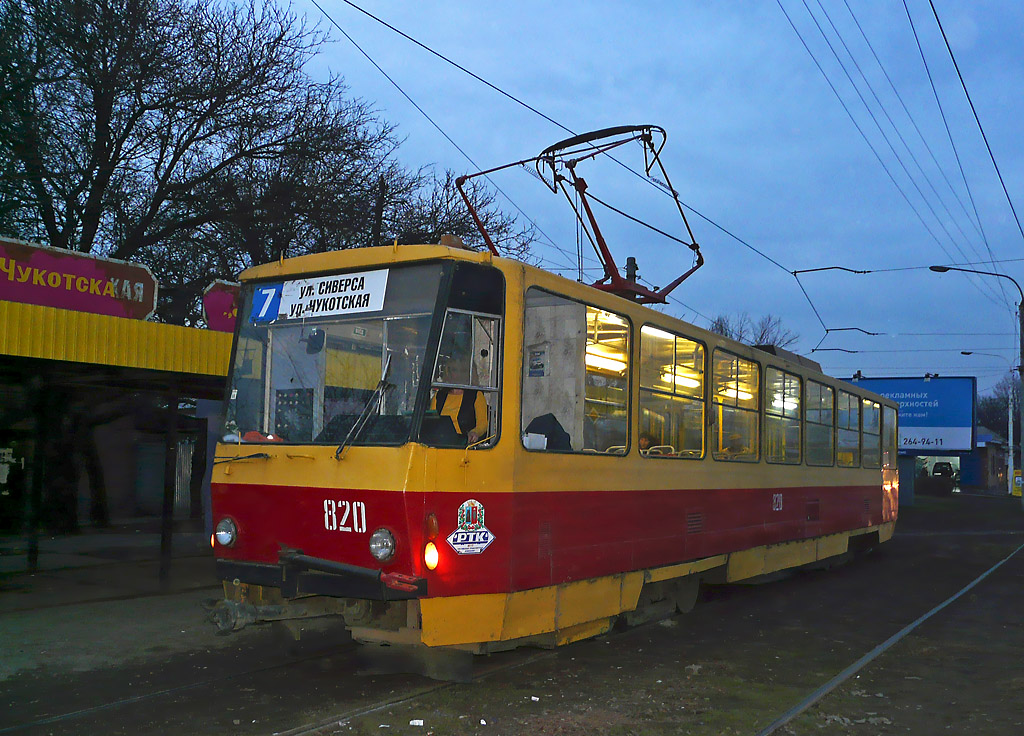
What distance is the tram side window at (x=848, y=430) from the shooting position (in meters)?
14.3

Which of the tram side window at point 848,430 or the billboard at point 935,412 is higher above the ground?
the billboard at point 935,412

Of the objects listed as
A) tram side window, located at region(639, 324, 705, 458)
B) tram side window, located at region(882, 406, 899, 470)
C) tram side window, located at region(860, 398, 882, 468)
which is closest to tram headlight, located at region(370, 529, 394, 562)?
tram side window, located at region(639, 324, 705, 458)

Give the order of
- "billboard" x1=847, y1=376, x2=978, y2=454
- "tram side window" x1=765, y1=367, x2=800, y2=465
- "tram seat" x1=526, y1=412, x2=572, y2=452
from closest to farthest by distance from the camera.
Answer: "tram seat" x1=526, y1=412, x2=572, y2=452, "tram side window" x1=765, y1=367, x2=800, y2=465, "billboard" x1=847, y1=376, x2=978, y2=454

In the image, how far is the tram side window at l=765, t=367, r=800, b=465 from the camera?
36.7 ft

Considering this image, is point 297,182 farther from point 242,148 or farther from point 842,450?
point 842,450

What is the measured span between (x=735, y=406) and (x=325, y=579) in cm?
535

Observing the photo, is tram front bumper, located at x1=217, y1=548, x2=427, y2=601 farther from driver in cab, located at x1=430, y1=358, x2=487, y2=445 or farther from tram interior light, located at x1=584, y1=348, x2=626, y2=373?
tram interior light, located at x1=584, y1=348, x2=626, y2=373

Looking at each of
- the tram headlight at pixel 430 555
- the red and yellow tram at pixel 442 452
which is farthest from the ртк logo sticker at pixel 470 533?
the tram headlight at pixel 430 555

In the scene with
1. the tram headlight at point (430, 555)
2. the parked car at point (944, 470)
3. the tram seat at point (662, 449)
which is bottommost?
the parked car at point (944, 470)

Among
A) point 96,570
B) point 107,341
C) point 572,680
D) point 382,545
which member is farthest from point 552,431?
point 96,570

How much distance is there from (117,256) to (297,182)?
407 centimetres

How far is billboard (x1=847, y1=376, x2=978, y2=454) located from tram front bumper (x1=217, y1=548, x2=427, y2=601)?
154ft

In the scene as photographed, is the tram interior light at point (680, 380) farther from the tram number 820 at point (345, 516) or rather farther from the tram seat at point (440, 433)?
the tram number 820 at point (345, 516)

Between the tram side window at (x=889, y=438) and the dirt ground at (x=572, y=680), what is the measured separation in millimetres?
6200
